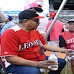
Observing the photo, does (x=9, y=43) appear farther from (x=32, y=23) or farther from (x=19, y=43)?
(x=32, y=23)

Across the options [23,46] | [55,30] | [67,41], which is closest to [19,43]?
[23,46]

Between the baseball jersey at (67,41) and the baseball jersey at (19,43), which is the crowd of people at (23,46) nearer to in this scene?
the baseball jersey at (19,43)

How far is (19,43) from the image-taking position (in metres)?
1.78

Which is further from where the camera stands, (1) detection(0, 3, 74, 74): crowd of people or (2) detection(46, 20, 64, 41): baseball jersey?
(2) detection(46, 20, 64, 41): baseball jersey

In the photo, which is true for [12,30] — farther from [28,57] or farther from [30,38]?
[28,57]

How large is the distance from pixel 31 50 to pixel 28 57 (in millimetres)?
95

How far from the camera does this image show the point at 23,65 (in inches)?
68.1

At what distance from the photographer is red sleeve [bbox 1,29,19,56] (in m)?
1.66

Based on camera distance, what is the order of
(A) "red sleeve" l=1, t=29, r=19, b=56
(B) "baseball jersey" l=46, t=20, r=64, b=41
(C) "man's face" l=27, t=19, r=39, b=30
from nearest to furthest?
(A) "red sleeve" l=1, t=29, r=19, b=56, (C) "man's face" l=27, t=19, r=39, b=30, (B) "baseball jersey" l=46, t=20, r=64, b=41

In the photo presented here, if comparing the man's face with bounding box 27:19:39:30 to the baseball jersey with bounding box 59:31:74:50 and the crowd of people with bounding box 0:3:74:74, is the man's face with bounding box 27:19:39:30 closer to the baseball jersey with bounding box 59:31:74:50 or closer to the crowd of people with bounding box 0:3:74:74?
the crowd of people with bounding box 0:3:74:74

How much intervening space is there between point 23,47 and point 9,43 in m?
0.21

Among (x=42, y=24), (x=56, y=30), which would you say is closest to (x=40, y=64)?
(x=42, y=24)

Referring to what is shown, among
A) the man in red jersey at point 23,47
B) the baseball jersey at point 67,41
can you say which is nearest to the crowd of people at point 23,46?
the man in red jersey at point 23,47

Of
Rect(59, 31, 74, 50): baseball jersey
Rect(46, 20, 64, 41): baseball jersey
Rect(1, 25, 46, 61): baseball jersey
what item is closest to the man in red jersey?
Rect(1, 25, 46, 61): baseball jersey
